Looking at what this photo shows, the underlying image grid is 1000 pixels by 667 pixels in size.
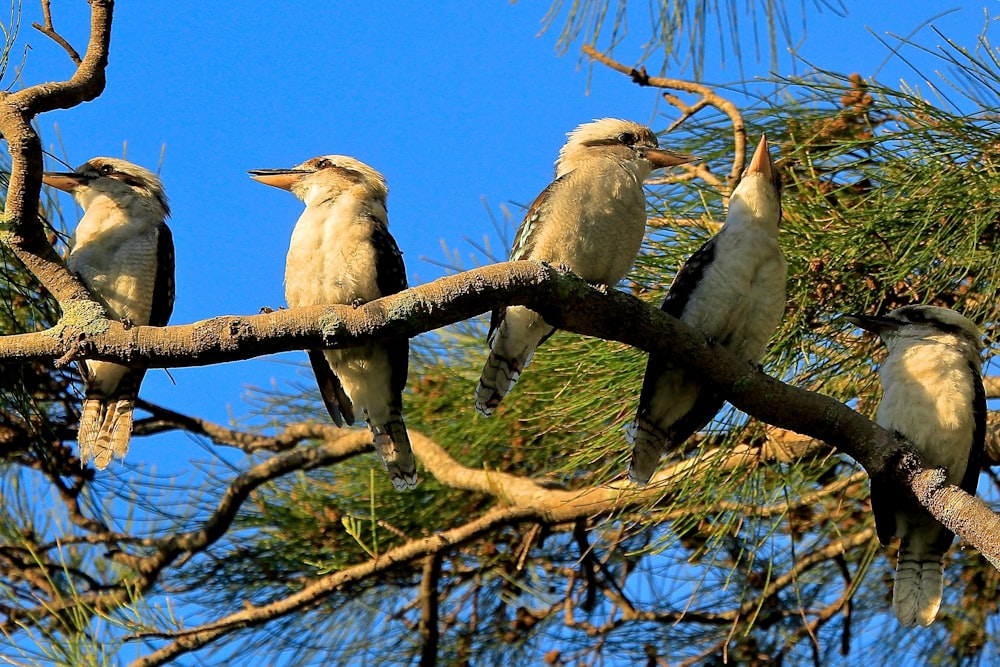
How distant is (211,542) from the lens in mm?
4520

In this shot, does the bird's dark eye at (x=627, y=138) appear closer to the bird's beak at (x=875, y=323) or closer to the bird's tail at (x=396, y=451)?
the bird's beak at (x=875, y=323)

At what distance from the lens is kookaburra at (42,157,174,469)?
363cm

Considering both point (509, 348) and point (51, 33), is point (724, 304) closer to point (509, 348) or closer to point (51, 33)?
point (509, 348)

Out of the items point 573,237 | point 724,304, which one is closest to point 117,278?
point 573,237

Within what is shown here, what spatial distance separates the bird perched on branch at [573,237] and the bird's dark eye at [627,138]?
0.41 ft

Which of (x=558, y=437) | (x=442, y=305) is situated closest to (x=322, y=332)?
(x=442, y=305)

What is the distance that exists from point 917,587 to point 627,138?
1.50 meters

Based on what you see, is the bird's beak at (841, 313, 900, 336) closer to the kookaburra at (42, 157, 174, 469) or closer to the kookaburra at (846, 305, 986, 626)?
the kookaburra at (846, 305, 986, 626)

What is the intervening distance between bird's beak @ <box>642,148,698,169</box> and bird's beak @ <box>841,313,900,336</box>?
2.10ft

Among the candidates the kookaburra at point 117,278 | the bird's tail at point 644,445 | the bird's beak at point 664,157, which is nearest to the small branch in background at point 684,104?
the bird's beak at point 664,157

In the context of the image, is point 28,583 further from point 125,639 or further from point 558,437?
point 558,437

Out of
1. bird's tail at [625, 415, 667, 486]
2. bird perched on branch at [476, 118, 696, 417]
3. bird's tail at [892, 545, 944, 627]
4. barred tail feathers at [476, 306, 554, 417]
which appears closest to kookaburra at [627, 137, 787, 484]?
bird's tail at [625, 415, 667, 486]

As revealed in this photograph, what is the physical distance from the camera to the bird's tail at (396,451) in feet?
11.0

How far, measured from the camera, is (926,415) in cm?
328
